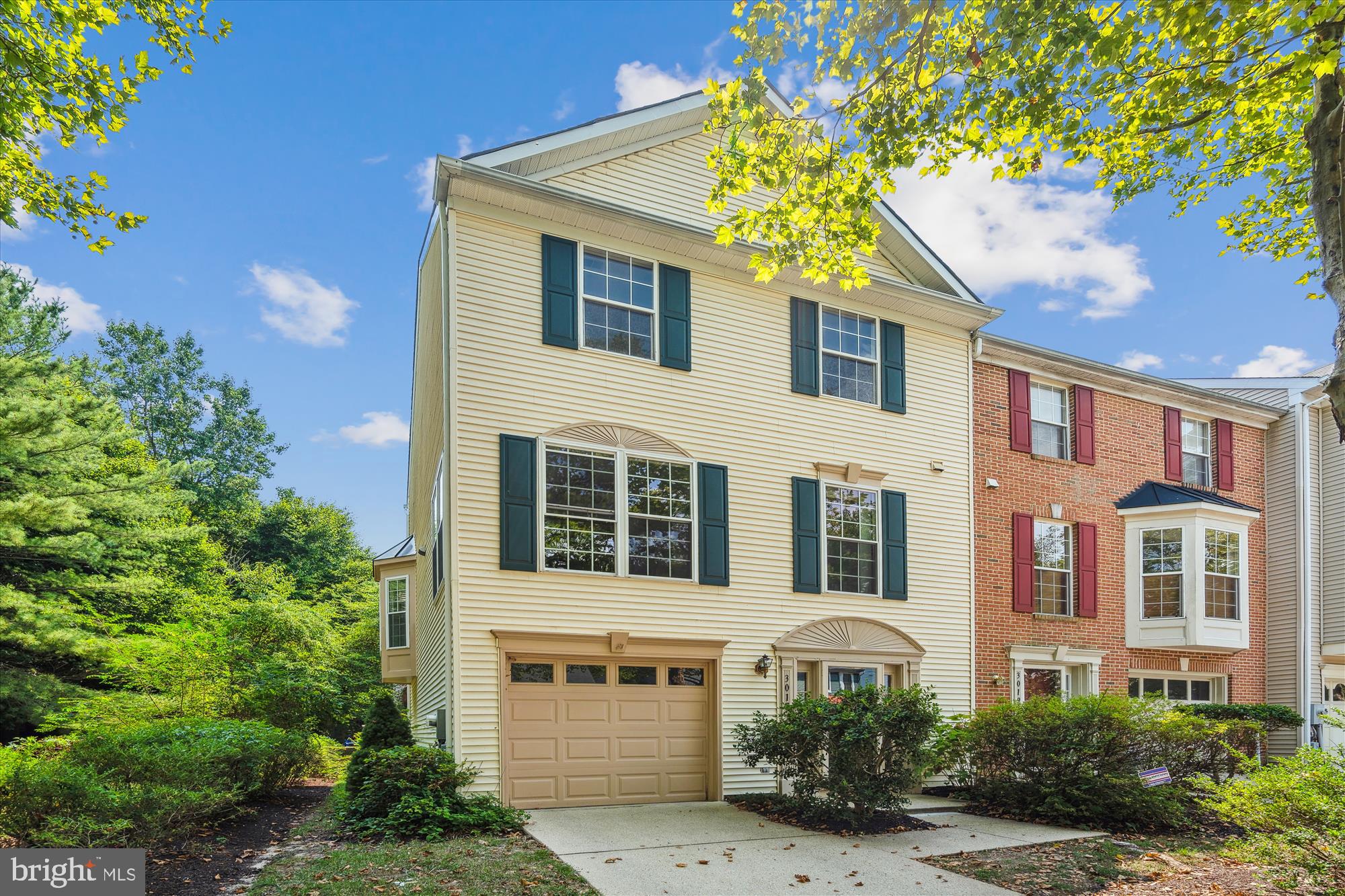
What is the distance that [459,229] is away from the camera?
11352mm

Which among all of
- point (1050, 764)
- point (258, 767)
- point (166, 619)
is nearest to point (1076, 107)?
point (1050, 764)

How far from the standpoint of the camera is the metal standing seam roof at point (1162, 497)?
17.0 metres

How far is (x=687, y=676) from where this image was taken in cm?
1230

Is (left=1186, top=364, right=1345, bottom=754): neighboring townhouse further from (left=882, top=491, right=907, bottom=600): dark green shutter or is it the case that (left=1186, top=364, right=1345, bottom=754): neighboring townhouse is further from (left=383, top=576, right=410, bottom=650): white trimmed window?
(left=383, top=576, right=410, bottom=650): white trimmed window

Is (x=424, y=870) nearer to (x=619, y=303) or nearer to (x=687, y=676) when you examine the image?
(x=687, y=676)

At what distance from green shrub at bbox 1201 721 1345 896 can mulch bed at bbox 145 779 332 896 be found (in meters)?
8.07

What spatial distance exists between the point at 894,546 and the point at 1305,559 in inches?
404

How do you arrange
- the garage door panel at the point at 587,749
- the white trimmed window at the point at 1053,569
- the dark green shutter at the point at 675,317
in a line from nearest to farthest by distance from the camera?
the garage door panel at the point at 587,749 < the dark green shutter at the point at 675,317 < the white trimmed window at the point at 1053,569

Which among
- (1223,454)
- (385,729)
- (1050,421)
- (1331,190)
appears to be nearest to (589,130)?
(385,729)

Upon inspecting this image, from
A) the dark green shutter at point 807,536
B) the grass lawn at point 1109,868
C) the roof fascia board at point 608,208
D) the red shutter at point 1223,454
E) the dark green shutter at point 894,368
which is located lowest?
the grass lawn at point 1109,868

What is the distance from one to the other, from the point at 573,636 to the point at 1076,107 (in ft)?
26.5

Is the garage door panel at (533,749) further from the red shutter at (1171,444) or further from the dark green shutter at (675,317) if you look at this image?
the red shutter at (1171,444)

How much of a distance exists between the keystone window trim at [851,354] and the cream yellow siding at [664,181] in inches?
76.0

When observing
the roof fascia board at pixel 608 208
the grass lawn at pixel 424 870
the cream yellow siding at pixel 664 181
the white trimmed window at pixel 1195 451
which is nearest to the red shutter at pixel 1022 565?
the roof fascia board at pixel 608 208
